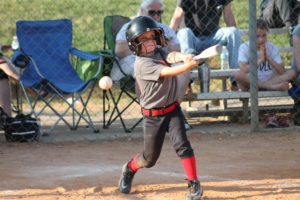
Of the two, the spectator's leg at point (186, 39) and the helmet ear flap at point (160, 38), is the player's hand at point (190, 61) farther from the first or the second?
the spectator's leg at point (186, 39)

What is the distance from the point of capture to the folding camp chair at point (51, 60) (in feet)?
22.2

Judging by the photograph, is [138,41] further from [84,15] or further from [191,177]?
[84,15]

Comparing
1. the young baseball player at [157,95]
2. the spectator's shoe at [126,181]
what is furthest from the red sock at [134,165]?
the young baseball player at [157,95]

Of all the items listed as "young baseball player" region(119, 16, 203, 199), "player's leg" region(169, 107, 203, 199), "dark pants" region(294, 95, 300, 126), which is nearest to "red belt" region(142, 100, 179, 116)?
"young baseball player" region(119, 16, 203, 199)

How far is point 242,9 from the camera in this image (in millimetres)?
15078

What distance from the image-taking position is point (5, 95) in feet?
22.2

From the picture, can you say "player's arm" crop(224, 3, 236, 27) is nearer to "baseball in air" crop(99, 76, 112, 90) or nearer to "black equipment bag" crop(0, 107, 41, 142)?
"baseball in air" crop(99, 76, 112, 90)

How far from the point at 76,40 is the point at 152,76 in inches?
423

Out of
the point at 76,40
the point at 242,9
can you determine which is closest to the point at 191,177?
the point at 76,40

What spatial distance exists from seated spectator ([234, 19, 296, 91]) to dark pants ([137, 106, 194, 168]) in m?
3.22

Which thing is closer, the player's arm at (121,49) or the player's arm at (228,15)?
the player's arm at (121,49)

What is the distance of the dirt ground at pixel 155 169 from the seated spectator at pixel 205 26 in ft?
4.61

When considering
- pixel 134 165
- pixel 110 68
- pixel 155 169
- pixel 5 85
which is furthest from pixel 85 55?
pixel 134 165

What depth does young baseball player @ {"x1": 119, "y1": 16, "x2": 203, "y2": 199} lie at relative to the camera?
370 centimetres
